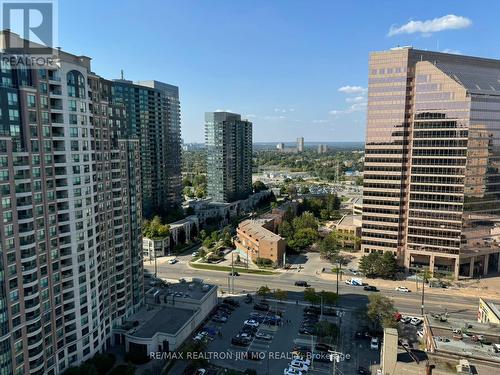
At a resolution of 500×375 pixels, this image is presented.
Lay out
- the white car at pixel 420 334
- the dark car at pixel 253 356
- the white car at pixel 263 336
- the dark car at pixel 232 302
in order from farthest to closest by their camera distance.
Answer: the dark car at pixel 232 302 < the white car at pixel 263 336 < the white car at pixel 420 334 < the dark car at pixel 253 356

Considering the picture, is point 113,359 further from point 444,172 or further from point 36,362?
point 444,172

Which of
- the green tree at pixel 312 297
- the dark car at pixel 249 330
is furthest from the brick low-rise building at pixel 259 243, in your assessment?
the dark car at pixel 249 330

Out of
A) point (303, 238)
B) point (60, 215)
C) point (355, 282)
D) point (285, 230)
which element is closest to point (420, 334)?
point (355, 282)

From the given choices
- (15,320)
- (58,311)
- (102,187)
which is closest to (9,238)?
(15,320)

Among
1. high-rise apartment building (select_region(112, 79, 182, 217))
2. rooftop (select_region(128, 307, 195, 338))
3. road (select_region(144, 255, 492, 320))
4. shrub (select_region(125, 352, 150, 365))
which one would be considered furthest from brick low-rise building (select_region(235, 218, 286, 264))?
shrub (select_region(125, 352, 150, 365))

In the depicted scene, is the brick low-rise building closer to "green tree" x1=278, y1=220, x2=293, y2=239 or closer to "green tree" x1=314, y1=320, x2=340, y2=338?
"green tree" x1=278, y1=220, x2=293, y2=239

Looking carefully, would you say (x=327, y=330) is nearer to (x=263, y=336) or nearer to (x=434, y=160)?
(x=263, y=336)

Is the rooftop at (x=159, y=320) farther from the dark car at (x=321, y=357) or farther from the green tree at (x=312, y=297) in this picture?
the dark car at (x=321, y=357)
